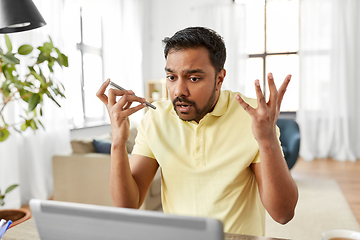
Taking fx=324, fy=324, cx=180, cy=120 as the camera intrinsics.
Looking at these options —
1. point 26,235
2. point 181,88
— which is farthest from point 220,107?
point 26,235

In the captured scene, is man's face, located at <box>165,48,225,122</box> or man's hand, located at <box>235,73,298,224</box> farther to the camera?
man's face, located at <box>165,48,225,122</box>

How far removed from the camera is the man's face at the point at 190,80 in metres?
1.04

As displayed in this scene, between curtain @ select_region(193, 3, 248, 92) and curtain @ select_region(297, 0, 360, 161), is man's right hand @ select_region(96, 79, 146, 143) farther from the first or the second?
curtain @ select_region(297, 0, 360, 161)

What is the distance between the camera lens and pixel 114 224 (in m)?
0.46

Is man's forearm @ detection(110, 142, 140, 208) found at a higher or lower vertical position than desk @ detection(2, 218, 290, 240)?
higher

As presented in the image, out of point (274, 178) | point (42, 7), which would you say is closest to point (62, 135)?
point (42, 7)

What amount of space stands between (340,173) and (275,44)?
2470 mm

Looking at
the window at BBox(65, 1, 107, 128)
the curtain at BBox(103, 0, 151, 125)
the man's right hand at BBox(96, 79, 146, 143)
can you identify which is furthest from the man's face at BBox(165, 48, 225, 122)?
the curtain at BBox(103, 0, 151, 125)

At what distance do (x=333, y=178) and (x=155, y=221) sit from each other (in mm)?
4207

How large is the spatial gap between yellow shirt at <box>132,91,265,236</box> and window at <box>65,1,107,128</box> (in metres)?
3.12

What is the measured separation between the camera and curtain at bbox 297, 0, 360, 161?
17.0 feet

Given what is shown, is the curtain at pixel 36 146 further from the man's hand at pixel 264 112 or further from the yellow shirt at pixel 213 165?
the man's hand at pixel 264 112

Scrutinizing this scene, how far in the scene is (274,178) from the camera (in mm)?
896

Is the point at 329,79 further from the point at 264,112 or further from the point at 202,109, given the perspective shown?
the point at 264,112
